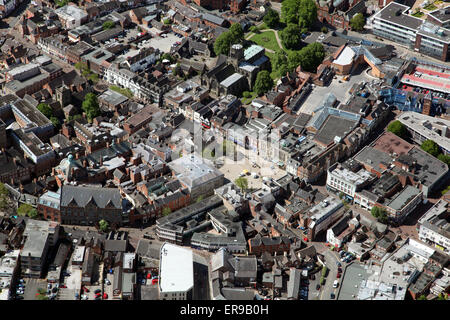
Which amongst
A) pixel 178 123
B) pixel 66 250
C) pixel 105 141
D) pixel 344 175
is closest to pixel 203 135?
pixel 178 123

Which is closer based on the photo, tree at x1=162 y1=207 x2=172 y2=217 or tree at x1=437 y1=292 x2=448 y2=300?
tree at x1=437 y1=292 x2=448 y2=300

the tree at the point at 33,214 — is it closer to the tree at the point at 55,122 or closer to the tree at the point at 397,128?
the tree at the point at 55,122

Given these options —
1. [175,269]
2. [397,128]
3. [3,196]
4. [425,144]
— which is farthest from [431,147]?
[3,196]

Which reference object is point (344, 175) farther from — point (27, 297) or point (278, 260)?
point (27, 297)

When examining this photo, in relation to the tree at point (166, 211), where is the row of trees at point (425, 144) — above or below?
above

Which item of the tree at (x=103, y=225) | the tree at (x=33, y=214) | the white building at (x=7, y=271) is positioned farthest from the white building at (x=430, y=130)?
the white building at (x=7, y=271)

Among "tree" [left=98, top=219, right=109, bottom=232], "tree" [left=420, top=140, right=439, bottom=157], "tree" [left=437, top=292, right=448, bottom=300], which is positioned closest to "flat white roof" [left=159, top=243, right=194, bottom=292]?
"tree" [left=98, top=219, right=109, bottom=232]

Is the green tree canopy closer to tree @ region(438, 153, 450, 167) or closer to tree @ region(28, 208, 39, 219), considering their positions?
tree @ region(28, 208, 39, 219)
